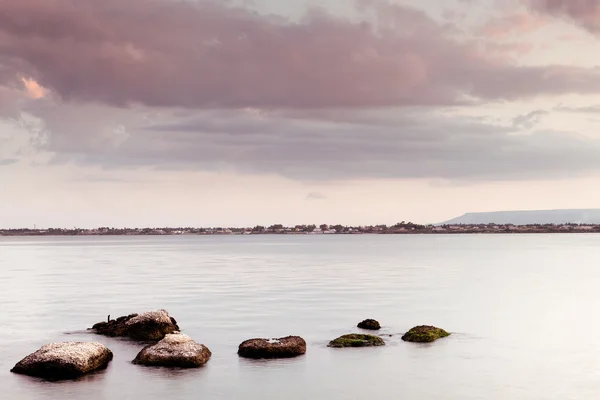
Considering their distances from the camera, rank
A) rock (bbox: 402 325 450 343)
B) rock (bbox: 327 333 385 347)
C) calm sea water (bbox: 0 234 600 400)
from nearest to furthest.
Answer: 1. calm sea water (bbox: 0 234 600 400)
2. rock (bbox: 327 333 385 347)
3. rock (bbox: 402 325 450 343)

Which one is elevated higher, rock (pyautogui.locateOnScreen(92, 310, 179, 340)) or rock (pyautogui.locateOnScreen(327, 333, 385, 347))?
rock (pyautogui.locateOnScreen(92, 310, 179, 340))

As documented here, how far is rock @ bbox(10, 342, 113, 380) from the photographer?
89.7ft

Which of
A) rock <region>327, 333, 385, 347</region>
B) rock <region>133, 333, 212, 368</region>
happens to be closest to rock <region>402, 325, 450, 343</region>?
rock <region>327, 333, 385, 347</region>

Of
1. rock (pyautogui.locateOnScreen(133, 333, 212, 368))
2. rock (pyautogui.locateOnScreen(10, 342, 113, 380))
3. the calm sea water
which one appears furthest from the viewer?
rock (pyautogui.locateOnScreen(133, 333, 212, 368))

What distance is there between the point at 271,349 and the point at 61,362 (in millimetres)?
8978

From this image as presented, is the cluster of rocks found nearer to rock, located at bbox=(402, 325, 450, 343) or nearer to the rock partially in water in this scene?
rock, located at bbox=(402, 325, 450, 343)

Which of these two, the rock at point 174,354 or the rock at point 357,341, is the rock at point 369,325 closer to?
the rock at point 357,341

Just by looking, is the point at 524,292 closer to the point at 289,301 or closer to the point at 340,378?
the point at 289,301

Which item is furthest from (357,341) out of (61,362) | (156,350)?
(61,362)

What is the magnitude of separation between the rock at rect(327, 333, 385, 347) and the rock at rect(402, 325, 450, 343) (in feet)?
6.53

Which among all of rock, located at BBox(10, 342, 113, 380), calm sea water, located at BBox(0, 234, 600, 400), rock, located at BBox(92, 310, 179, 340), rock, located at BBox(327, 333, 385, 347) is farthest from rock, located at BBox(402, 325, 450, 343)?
rock, located at BBox(10, 342, 113, 380)

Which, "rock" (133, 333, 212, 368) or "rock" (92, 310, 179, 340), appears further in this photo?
"rock" (92, 310, 179, 340)

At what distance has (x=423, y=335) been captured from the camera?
36406 millimetres

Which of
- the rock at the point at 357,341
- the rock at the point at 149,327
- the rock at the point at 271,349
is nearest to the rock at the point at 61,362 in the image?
the rock at the point at 271,349
